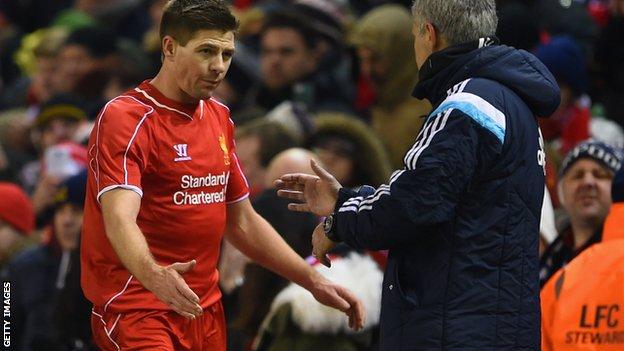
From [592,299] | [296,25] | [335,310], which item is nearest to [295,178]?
[592,299]

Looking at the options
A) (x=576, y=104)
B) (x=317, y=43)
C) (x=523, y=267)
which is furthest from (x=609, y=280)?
(x=317, y=43)

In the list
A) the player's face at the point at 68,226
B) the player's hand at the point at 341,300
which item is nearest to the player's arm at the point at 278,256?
the player's hand at the point at 341,300

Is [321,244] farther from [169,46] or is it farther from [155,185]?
[169,46]

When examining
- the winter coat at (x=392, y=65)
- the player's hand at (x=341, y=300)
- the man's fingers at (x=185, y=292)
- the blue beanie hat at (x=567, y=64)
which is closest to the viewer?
the man's fingers at (x=185, y=292)

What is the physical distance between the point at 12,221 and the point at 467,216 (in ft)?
19.1

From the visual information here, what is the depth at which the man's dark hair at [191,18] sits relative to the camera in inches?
243

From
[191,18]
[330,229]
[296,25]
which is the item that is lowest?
[330,229]

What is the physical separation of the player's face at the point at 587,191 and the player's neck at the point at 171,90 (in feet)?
9.78

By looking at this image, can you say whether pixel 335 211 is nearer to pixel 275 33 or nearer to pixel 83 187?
pixel 83 187

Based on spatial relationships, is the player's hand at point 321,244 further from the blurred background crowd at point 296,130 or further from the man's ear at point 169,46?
the blurred background crowd at point 296,130

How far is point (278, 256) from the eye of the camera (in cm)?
675

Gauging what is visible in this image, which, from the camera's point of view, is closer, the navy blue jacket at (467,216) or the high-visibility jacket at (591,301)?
the navy blue jacket at (467,216)

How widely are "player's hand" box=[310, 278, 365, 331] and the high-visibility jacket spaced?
3.51 ft

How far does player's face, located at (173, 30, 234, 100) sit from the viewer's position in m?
6.17
